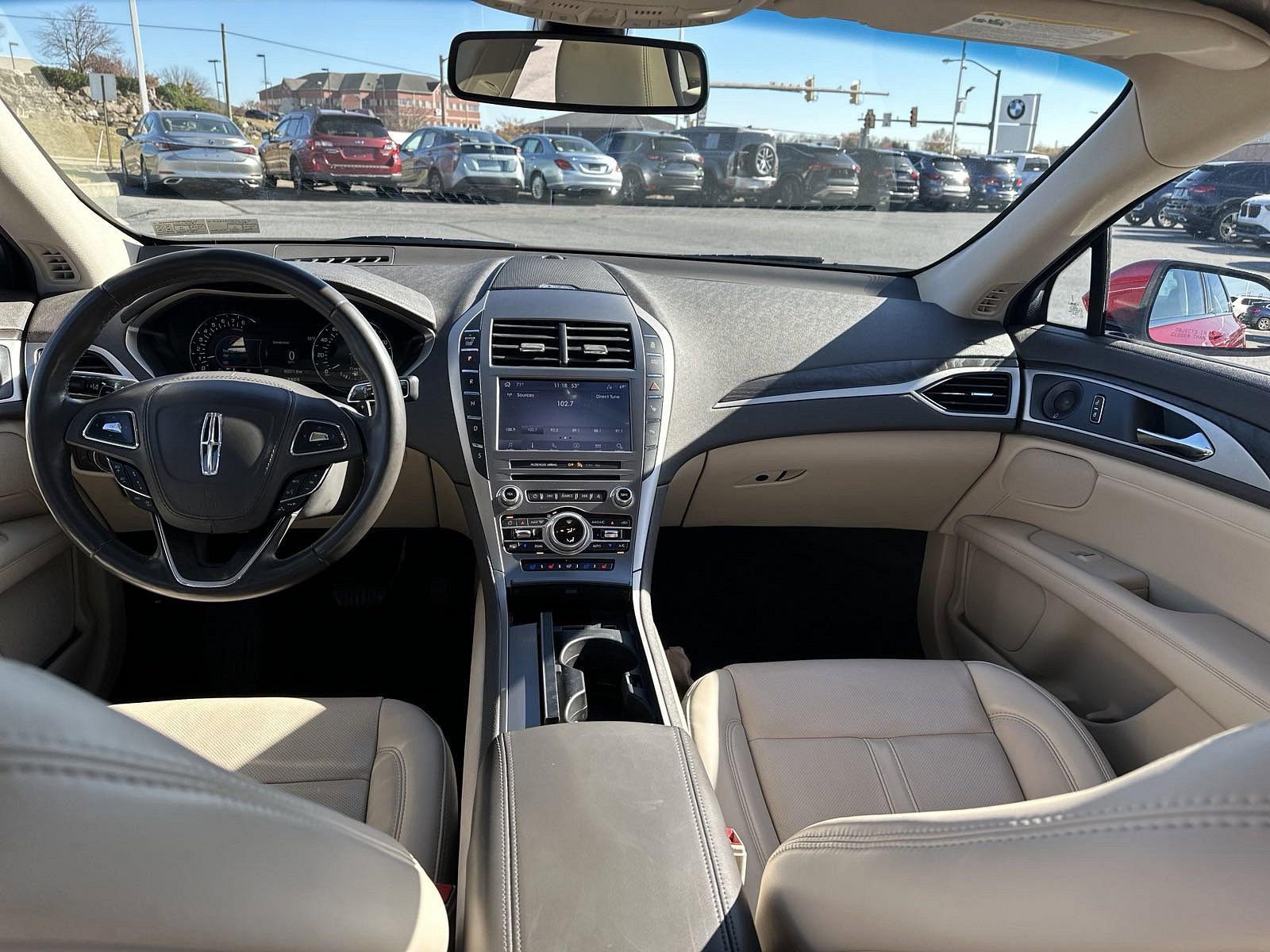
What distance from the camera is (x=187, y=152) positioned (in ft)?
9.98

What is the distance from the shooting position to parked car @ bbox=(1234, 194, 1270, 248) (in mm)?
2314

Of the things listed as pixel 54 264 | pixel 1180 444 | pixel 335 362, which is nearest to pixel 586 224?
pixel 335 362

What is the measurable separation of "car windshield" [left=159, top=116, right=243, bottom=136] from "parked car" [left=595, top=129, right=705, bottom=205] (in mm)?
1310

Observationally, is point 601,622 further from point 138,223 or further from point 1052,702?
point 138,223

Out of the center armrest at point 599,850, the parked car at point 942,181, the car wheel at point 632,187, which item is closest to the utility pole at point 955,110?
the parked car at point 942,181

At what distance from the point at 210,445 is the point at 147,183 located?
5.08 ft

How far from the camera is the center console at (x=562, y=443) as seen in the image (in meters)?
2.28

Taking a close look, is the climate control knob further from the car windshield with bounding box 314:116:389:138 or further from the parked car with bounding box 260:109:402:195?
the car windshield with bounding box 314:116:389:138

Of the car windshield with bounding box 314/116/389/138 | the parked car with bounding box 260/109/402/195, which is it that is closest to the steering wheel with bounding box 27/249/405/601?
the parked car with bounding box 260/109/402/195

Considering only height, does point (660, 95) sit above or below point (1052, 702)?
above

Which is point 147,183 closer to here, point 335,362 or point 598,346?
point 335,362

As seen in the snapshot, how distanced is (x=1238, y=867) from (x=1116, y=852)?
0.29 ft

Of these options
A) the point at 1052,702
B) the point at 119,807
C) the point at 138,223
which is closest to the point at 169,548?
the point at 119,807

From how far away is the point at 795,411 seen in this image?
105 inches
